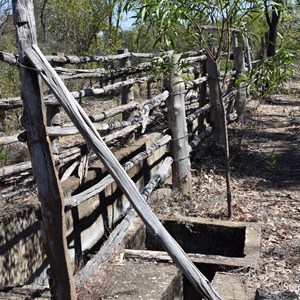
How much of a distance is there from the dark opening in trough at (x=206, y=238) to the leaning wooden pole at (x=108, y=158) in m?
2.41

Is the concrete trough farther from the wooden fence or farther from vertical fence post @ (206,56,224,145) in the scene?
vertical fence post @ (206,56,224,145)

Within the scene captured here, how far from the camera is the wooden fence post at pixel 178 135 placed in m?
5.82

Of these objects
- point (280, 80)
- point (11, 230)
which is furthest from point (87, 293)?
point (280, 80)

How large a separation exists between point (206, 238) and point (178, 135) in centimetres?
122

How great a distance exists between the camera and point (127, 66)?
→ 628 centimetres

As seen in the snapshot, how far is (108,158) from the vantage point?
2.65m

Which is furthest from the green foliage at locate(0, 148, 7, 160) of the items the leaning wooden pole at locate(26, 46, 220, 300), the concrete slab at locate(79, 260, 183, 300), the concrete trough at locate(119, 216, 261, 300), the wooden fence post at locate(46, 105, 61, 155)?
the leaning wooden pole at locate(26, 46, 220, 300)

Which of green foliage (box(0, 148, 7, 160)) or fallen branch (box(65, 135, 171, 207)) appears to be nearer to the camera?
fallen branch (box(65, 135, 171, 207))

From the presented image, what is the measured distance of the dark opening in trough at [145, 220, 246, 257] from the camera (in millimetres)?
5074

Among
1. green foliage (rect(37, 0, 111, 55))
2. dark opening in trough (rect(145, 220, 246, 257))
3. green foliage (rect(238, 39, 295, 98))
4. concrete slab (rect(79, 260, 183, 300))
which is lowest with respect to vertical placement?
dark opening in trough (rect(145, 220, 246, 257))

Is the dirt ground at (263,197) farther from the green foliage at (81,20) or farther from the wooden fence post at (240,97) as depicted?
the green foliage at (81,20)

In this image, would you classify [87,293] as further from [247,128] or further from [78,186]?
[247,128]

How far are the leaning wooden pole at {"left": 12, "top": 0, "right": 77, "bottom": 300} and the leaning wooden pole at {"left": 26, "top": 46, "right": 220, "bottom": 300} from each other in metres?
0.08

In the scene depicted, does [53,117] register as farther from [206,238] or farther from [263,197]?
[263,197]
